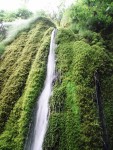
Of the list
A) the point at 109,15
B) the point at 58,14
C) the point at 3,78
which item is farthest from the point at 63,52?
the point at 58,14

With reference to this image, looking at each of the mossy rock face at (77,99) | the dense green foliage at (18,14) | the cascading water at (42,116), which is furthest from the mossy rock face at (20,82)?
the dense green foliage at (18,14)

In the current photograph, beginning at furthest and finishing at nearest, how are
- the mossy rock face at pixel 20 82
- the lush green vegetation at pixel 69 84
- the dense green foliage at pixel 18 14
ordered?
the dense green foliage at pixel 18 14 < the mossy rock face at pixel 20 82 < the lush green vegetation at pixel 69 84

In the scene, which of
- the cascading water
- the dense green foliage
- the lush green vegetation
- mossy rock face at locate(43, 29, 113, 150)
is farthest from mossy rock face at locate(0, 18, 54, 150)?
the dense green foliage

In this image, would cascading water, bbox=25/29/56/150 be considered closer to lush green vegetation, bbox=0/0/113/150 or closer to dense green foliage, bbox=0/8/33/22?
lush green vegetation, bbox=0/0/113/150

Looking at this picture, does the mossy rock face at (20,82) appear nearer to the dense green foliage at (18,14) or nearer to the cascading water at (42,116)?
the cascading water at (42,116)

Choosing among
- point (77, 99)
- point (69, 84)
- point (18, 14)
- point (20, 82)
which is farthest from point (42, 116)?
point (18, 14)

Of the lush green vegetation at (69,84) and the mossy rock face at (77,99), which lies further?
the lush green vegetation at (69,84)

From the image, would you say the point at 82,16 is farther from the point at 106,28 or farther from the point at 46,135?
the point at 46,135
